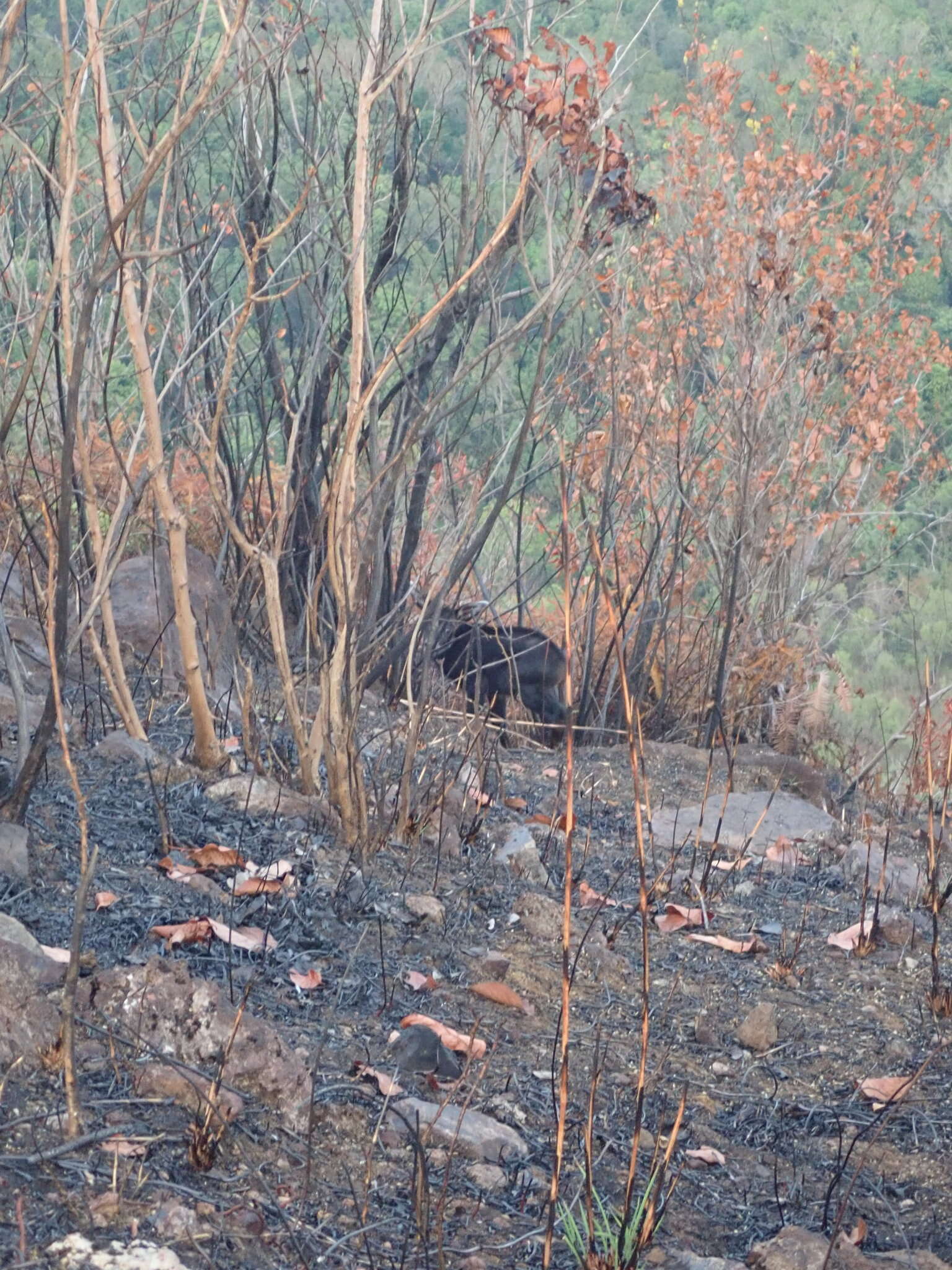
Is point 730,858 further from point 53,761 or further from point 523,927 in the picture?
point 53,761

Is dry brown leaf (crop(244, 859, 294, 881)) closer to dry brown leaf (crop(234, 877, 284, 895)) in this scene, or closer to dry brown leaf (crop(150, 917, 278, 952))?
dry brown leaf (crop(234, 877, 284, 895))

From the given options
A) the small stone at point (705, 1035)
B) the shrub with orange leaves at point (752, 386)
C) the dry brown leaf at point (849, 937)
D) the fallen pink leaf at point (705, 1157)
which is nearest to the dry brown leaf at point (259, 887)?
the small stone at point (705, 1035)

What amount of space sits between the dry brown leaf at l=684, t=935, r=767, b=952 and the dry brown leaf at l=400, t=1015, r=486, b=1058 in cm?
107

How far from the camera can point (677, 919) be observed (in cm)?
346

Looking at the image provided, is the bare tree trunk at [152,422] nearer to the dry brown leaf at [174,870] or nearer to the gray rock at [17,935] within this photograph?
the dry brown leaf at [174,870]

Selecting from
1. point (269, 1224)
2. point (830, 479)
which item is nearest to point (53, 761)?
point (269, 1224)

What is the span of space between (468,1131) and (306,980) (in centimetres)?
61

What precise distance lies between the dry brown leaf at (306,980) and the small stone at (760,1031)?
91 cm

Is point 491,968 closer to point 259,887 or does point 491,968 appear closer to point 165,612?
point 259,887

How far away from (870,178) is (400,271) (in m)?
5.57

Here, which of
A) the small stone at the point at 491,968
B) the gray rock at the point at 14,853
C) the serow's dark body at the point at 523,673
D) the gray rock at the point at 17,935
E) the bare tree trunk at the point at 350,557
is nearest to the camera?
the gray rock at the point at 17,935

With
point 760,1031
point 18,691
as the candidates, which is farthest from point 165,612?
point 760,1031

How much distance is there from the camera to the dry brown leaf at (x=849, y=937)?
11.2 ft

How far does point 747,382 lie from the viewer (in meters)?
6.82
